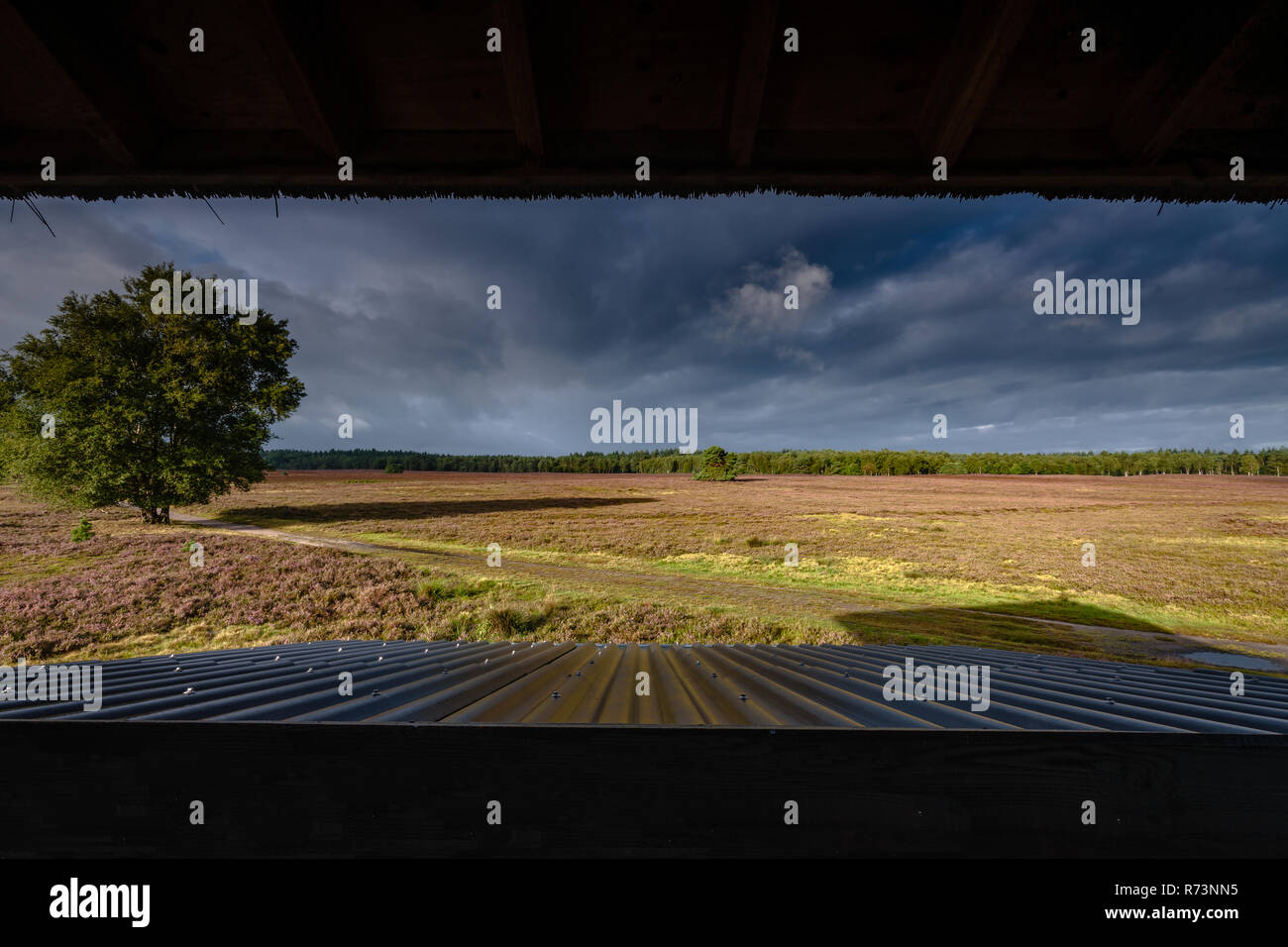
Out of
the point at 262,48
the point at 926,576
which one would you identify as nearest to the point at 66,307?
the point at 262,48

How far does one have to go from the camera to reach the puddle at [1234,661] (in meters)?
7.62

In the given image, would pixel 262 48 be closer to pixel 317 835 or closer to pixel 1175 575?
pixel 317 835

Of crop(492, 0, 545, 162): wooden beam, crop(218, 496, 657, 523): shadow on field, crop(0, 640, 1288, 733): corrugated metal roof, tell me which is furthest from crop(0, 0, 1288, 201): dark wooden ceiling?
crop(218, 496, 657, 523): shadow on field

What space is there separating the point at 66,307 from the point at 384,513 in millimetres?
16741

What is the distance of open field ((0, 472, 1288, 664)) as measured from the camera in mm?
9289

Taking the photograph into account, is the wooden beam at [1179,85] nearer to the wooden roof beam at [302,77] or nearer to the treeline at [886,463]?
the wooden roof beam at [302,77]

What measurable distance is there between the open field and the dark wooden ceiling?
808cm

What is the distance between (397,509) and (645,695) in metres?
34.2

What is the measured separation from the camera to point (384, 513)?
29234mm

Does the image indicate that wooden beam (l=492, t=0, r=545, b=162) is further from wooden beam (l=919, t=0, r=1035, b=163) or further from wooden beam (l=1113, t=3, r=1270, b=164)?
wooden beam (l=1113, t=3, r=1270, b=164)

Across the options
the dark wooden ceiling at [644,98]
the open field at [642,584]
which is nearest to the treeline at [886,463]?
the open field at [642,584]

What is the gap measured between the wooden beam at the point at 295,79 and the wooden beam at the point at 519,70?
1192 mm

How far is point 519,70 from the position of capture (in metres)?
2.57
